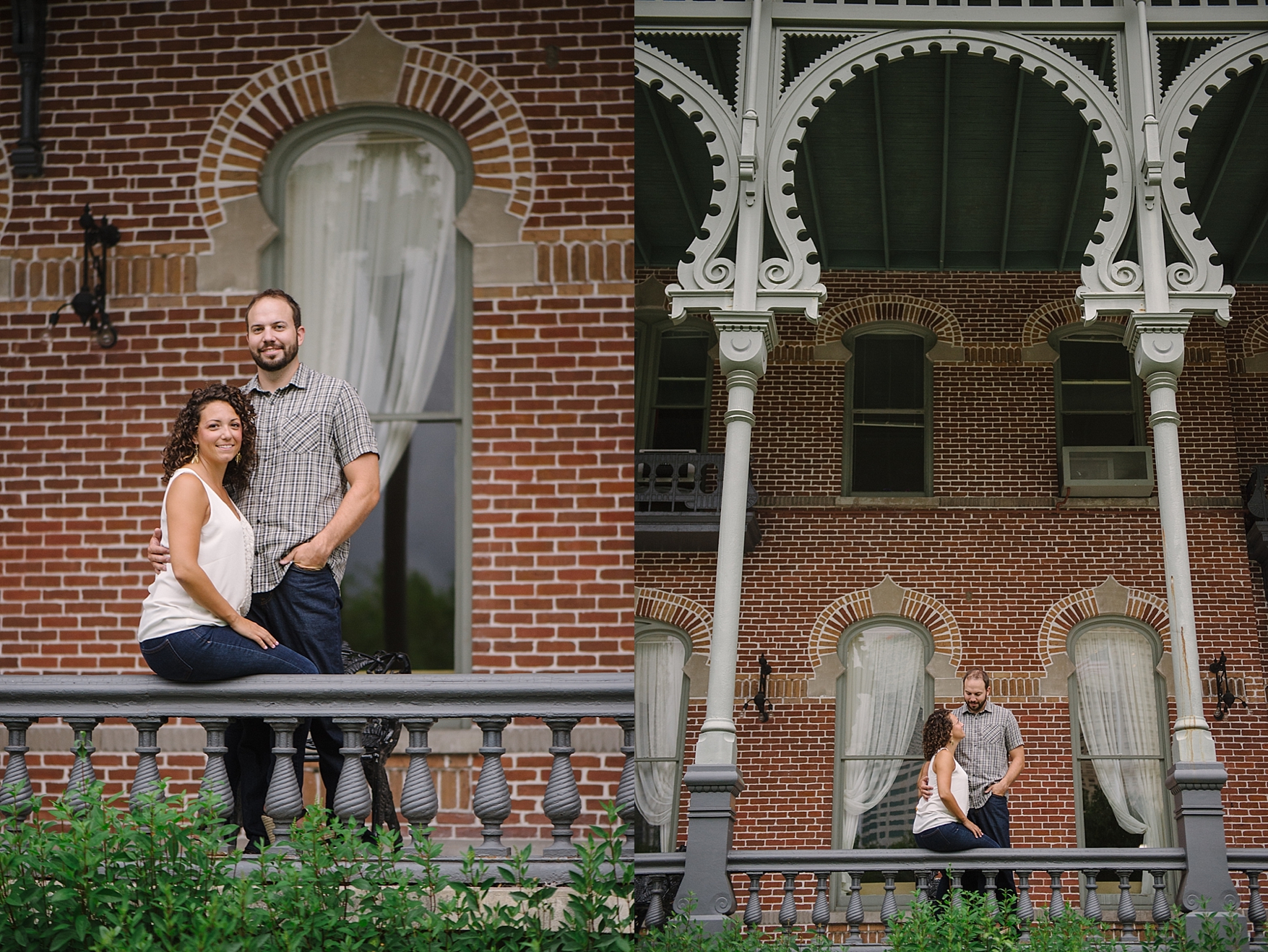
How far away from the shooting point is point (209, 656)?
14.1ft

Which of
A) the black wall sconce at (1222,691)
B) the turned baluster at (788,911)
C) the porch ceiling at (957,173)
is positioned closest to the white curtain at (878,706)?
the black wall sconce at (1222,691)

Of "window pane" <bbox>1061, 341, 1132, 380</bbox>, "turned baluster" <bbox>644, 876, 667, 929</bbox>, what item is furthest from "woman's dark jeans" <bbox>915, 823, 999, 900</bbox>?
"window pane" <bbox>1061, 341, 1132, 380</bbox>

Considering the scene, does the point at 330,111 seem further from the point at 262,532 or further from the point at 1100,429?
the point at 1100,429

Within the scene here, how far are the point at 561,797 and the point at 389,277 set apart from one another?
3.51 meters

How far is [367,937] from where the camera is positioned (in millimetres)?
3758

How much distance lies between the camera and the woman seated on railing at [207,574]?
4273 millimetres

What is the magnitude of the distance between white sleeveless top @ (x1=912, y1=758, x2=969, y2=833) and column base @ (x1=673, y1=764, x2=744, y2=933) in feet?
3.35

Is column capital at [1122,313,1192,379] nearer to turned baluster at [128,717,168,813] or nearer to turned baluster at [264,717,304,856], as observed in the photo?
turned baluster at [264,717,304,856]

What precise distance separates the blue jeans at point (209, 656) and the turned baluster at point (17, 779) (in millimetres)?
599

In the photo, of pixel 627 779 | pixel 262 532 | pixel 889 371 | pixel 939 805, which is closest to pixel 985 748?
pixel 939 805

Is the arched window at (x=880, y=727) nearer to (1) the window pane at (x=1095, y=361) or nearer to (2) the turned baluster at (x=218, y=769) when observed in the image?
(1) the window pane at (x=1095, y=361)

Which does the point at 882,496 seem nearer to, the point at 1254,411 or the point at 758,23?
the point at 1254,411

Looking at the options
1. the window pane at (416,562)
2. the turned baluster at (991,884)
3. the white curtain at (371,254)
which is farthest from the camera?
the white curtain at (371,254)

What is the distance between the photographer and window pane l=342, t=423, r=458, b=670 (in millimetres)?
6621
